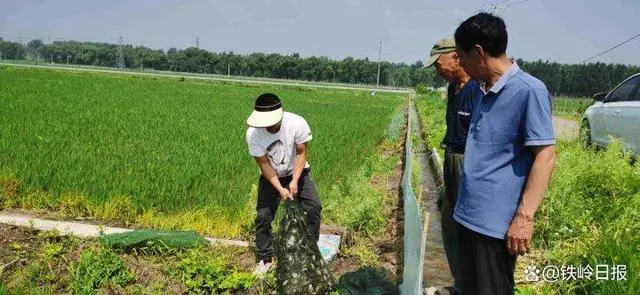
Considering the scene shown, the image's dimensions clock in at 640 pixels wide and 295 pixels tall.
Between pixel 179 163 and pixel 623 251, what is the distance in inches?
199

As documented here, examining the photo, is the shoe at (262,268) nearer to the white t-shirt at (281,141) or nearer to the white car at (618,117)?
the white t-shirt at (281,141)

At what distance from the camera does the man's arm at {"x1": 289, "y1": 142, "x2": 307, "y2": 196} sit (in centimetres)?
345

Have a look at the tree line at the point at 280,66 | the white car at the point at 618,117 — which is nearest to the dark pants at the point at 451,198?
the white car at the point at 618,117

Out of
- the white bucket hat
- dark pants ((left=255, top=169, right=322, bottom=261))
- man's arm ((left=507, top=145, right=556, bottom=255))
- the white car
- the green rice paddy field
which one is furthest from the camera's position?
the white car

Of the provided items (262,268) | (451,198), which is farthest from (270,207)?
(451,198)

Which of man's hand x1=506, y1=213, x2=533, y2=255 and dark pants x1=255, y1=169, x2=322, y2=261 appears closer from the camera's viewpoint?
man's hand x1=506, y1=213, x2=533, y2=255

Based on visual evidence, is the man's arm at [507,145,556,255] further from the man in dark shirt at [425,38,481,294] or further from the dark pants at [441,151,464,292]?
the dark pants at [441,151,464,292]

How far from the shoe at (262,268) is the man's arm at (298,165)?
552mm

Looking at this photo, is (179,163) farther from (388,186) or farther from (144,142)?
(388,186)

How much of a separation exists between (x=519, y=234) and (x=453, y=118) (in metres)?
1.62

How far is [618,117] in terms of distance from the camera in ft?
21.8

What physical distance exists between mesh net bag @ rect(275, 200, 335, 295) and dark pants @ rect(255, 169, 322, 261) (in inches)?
15.3

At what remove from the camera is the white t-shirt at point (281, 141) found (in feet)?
11.1

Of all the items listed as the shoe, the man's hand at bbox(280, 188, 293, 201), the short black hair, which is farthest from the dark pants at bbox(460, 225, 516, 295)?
the shoe
